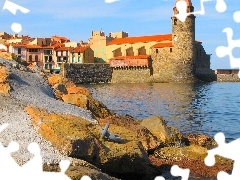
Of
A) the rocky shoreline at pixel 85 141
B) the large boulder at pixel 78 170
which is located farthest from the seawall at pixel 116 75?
the large boulder at pixel 78 170

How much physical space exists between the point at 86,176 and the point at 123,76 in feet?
217

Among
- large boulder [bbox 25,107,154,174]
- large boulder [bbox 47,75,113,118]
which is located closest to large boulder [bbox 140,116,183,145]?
large boulder [bbox 47,75,113,118]

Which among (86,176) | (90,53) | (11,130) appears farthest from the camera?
(90,53)

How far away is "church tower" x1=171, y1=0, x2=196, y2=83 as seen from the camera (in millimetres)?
66000

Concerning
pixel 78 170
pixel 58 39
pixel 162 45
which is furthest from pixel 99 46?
pixel 78 170

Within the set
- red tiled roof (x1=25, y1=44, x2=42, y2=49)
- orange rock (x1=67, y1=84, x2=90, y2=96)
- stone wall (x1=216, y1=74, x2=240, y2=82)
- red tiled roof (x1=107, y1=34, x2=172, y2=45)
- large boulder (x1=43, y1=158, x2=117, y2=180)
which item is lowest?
stone wall (x1=216, y1=74, x2=240, y2=82)

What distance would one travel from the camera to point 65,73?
2564 inches

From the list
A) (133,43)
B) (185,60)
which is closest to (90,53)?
(133,43)

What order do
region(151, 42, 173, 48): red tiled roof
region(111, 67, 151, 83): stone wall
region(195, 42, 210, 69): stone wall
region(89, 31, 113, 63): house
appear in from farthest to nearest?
region(89, 31, 113, 63): house, region(195, 42, 210, 69): stone wall, region(111, 67, 151, 83): stone wall, region(151, 42, 173, 48): red tiled roof

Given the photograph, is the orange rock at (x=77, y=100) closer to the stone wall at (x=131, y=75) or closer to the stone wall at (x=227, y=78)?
the stone wall at (x=131, y=75)

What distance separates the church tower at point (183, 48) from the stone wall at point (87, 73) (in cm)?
1258

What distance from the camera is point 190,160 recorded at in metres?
11.4

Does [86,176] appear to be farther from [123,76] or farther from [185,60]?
[123,76]

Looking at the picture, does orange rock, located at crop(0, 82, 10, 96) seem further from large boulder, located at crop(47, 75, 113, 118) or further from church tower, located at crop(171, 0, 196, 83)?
church tower, located at crop(171, 0, 196, 83)
